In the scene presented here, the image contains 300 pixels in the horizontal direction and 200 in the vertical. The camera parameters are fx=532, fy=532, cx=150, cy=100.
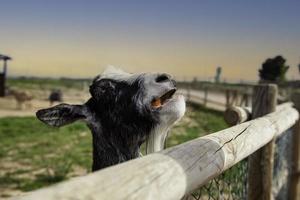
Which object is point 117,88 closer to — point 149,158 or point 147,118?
point 147,118

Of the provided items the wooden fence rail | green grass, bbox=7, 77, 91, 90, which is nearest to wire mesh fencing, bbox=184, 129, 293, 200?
the wooden fence rail

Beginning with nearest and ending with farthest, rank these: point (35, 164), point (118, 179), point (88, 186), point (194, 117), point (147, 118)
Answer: point (88, 186) < point (118, 179) < point (147, 118) < point (35, 164) < point (194, 117)

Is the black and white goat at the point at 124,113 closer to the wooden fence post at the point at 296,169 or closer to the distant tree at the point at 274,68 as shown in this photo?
the distant tree at the point at 274,68

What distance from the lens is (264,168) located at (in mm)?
3660

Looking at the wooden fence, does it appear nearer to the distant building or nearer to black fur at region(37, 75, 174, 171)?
black fur at region(37, 75, 174, 171)

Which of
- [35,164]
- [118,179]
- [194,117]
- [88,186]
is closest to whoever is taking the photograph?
[88,186]

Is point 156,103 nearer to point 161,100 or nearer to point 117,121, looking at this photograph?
point 161,100

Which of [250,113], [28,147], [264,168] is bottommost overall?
[28,147]

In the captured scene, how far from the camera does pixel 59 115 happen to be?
2359mm

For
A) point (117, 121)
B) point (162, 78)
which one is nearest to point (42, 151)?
point (117, 121)

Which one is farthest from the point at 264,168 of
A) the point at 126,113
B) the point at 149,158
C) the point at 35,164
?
the point at 35,164

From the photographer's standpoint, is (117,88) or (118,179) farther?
(117,88)

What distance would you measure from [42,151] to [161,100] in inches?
334

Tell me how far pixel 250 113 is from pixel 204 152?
2226 mm
